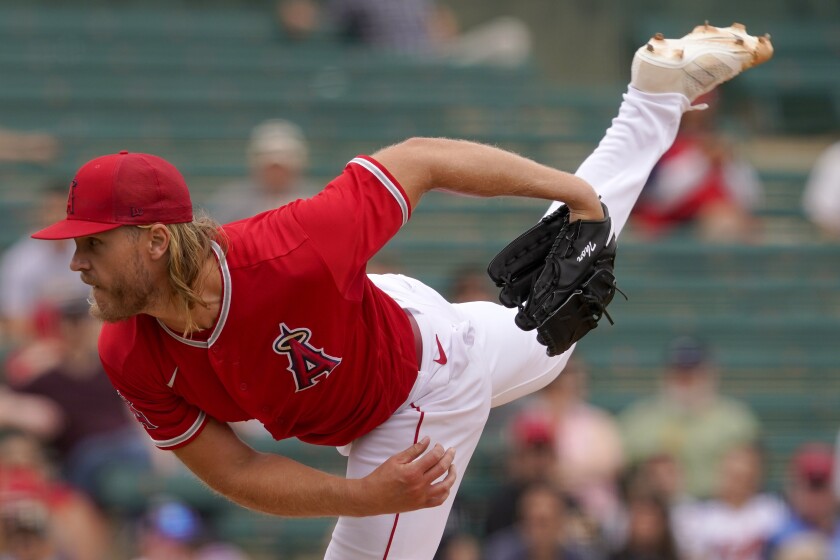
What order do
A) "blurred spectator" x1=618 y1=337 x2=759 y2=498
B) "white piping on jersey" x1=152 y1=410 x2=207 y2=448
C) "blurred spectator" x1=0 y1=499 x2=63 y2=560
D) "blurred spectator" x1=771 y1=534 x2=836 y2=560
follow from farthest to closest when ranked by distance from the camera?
1. "blurred spectator" x1=618 y1=337 x2=759 y2=498
2. "blurred spectator" x1=771 y1=534 x2=836 y2=560
3. "blurred spectator" x1=0 y1=499 x2=63 y2=560
4. "white piping on jersey" x1=152 y1=410 x2=207 y2=448

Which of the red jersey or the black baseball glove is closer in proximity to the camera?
the red jersey

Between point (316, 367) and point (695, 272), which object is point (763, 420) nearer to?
point (695, 272)

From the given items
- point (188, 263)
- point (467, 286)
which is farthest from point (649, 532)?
point (188, 263)

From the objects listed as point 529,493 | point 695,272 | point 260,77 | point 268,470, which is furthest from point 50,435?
point 695,272

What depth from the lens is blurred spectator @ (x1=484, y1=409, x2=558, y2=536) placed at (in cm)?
664

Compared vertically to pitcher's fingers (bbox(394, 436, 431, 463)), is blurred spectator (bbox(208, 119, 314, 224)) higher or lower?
lower

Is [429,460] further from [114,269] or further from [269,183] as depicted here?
[269,183]

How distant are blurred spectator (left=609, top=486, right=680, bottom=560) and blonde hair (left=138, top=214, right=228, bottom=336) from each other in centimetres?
339

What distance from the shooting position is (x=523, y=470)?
6.75m

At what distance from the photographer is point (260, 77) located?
9.80 metres

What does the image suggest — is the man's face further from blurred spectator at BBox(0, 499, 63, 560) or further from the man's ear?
blurred spectator at BBox(0, 499, 63, 560)

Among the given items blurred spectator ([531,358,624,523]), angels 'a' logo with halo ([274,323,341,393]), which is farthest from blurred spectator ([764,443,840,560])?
angels 'a' logo with halo ([274,323,341,393])

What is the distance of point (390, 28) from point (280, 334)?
6.91 metres

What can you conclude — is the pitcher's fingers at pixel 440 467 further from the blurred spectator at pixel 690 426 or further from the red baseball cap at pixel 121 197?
the blurred spectator at pixel 690 426
